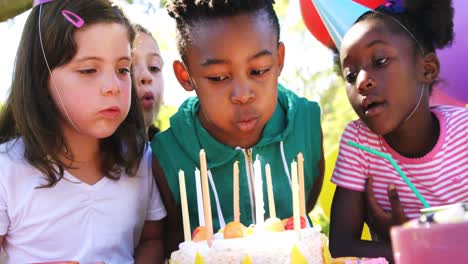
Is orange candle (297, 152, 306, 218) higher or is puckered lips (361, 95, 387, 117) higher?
puckered lips (361, 95, 387, 117)

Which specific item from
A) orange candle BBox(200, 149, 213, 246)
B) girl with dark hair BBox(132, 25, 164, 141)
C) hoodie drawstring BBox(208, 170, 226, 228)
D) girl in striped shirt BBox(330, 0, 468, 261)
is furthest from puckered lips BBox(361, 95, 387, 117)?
girl with dark hair BBox(132, 25, 164, 141)

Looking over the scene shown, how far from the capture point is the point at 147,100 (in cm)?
290

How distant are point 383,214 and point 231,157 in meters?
0.56

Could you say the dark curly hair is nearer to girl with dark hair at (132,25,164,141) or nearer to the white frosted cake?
girl with dark hair at (132,25,164,141)

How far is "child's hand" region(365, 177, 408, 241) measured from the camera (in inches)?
84.0

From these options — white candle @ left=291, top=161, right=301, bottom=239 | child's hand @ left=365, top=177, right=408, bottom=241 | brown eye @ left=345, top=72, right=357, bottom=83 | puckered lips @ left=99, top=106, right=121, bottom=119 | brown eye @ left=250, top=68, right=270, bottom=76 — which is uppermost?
brown eye @ left=250, top=68, right=270, bottom=76

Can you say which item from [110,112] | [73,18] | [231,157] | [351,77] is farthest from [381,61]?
[73,18]

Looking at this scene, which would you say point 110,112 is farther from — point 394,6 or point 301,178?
point 394,6

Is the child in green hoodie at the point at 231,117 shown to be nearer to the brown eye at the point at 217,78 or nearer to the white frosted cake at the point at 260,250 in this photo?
the brown eye at the point at 217,78

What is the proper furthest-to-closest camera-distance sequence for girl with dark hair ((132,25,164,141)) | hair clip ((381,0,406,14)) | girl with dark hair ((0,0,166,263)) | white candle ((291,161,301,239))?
girl with dark hair ((132,25,164,141))
hair clip ((381,0,406,14))
girl with dark hair ((0,0,166,263))
white candle ((291,161,301,239))

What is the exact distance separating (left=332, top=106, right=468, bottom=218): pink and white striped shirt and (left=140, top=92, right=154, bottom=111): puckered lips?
94 cm

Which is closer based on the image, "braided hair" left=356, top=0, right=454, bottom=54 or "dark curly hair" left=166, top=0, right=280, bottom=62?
"dark curly hair" left=166, top=0, right=280, bottom=62

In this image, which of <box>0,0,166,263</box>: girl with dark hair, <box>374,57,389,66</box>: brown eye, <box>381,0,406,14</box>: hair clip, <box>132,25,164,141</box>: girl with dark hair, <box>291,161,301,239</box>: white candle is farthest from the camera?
<box>132,25,164,141</box>: girl with dark hair

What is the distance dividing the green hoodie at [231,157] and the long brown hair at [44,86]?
196mm
